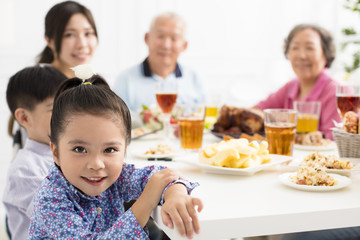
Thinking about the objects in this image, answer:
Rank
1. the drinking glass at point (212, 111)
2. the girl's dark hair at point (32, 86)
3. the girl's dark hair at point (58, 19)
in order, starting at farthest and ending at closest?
the girl's dark hair at point (58, 19) < the drinking glass at point (212, 111) < the girl's dark hair at point (32, 86)

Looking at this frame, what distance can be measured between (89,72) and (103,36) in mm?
3908

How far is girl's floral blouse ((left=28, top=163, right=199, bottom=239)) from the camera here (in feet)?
3.43

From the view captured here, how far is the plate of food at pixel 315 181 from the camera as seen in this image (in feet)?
3.66

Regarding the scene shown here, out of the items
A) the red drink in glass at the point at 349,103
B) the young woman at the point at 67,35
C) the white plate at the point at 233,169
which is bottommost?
the white plate at the point at 233,169

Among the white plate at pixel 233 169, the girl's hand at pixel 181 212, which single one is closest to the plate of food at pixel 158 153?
the white plate at pixel 233 169

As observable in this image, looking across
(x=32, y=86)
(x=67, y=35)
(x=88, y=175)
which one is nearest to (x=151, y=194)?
(x=88, y=175)

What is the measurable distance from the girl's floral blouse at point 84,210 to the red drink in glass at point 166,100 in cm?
84

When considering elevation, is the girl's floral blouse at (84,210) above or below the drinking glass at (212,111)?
below

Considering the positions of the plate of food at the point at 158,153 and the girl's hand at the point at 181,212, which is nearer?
the girl's hand at the point at 181,212

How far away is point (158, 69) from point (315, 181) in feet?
8.17

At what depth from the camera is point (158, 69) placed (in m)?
3.50

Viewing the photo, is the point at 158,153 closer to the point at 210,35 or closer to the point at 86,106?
the point at 86,106

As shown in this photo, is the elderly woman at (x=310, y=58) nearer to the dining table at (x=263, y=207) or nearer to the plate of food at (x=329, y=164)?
the plate of food at (x=329, y=164)

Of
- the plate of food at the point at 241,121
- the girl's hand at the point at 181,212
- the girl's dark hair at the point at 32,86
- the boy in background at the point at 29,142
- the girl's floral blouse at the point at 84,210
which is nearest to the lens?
the girl's hand at the point at 181,212
